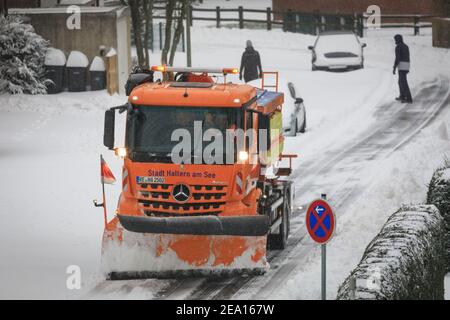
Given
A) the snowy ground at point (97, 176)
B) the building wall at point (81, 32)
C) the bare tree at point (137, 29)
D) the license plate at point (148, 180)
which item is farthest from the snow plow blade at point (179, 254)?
the building wall at point (81, 32)

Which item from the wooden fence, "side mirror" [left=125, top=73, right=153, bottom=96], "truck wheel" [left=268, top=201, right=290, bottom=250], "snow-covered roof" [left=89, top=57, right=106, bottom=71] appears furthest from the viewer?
the wooden fence

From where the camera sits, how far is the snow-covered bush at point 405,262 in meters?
11.2

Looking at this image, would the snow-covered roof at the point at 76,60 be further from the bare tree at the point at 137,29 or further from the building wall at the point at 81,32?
the bare tree at the point at 137,29

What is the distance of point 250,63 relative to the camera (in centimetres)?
3234

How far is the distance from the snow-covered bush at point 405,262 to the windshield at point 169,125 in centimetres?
270

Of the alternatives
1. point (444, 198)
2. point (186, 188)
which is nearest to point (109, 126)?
point (186, 188)

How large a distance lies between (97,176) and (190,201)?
7.35 metres

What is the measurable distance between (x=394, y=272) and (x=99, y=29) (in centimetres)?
2255

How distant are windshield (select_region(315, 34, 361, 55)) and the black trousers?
670 centimetres

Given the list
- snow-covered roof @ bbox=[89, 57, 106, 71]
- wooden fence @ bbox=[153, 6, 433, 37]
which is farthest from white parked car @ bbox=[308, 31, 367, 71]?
wooden fence @ bbox=[153, 6, 433, 37]

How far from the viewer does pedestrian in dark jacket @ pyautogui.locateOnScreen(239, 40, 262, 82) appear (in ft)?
105

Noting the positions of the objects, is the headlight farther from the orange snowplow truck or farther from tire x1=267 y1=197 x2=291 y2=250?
tire x1=267 y1=197 x2=291 y2=250
